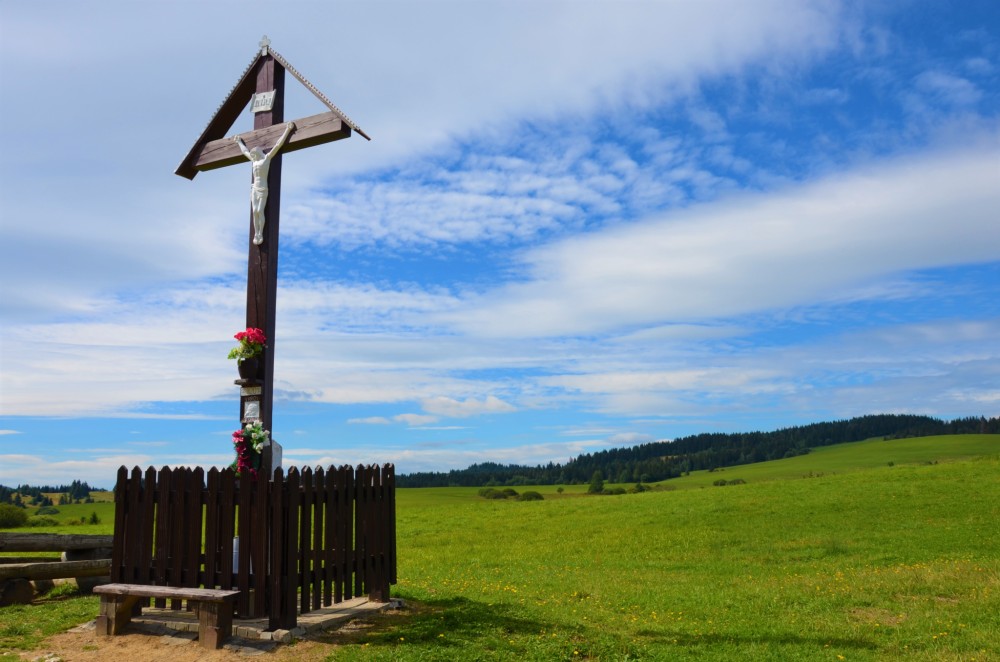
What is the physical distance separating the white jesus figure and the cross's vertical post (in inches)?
2.8

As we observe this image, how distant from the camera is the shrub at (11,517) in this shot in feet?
113

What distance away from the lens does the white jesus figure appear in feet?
38.1

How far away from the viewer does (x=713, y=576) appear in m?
17.3

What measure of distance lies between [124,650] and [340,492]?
3.22 meters

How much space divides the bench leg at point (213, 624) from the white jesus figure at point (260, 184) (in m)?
5.36

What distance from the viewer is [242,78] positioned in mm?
12648

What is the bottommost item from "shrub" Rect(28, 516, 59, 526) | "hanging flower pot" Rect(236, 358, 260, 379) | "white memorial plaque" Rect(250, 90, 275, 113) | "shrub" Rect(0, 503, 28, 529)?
"shrub" Rect(28, 516, 59, 526)

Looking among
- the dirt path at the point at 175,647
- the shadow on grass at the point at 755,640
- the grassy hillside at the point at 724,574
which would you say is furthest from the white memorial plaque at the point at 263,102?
the shadow on grass at the point at 755,640

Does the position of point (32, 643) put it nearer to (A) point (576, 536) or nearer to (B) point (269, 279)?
(B) point (269, 279)

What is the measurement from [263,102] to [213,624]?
813cm

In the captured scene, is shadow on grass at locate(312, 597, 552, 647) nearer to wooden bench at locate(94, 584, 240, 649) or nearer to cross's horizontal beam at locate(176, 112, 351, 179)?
wooden bench at locate(94, 584, 240, 649)

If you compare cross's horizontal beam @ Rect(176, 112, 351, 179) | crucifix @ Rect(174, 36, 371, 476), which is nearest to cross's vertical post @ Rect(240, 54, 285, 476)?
crucifix @ Rect(174, 36, 371, 476)

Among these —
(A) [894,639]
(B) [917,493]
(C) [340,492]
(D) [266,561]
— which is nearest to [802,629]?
(A) [894,639]

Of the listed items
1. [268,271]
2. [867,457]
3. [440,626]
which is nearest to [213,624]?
[440,626]
